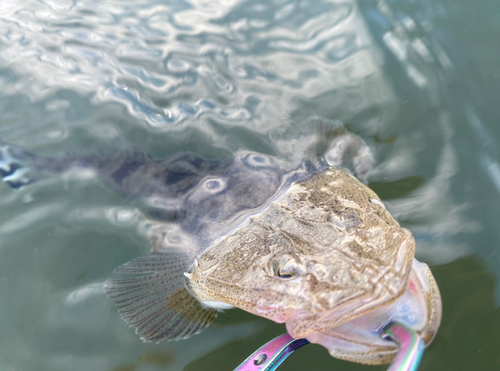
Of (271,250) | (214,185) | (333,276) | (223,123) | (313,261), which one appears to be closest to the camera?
(333,276)

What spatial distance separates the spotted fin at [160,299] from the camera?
2.61m

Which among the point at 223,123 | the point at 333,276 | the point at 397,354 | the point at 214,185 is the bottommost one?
the point at 397,354

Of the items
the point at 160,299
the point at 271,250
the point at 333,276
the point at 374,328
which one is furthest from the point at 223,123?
the point at 374,328

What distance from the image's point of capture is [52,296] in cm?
290

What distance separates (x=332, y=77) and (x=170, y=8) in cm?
241

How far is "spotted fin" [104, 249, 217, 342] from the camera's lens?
261cm

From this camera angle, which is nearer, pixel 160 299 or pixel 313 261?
pixel 313 261

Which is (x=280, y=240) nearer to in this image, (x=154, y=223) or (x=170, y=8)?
(x=154, y=223)

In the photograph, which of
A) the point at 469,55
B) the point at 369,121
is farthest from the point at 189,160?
the point at 469,55

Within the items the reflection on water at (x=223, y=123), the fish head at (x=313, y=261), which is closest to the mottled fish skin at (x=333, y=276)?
the fish head at (x=313, y=261)

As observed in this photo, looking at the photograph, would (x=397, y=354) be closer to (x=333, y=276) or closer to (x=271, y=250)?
(x=333, y=276)

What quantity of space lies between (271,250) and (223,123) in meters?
2.10

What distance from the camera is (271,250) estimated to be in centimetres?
212

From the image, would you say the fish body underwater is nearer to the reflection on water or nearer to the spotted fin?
the spotted fin
